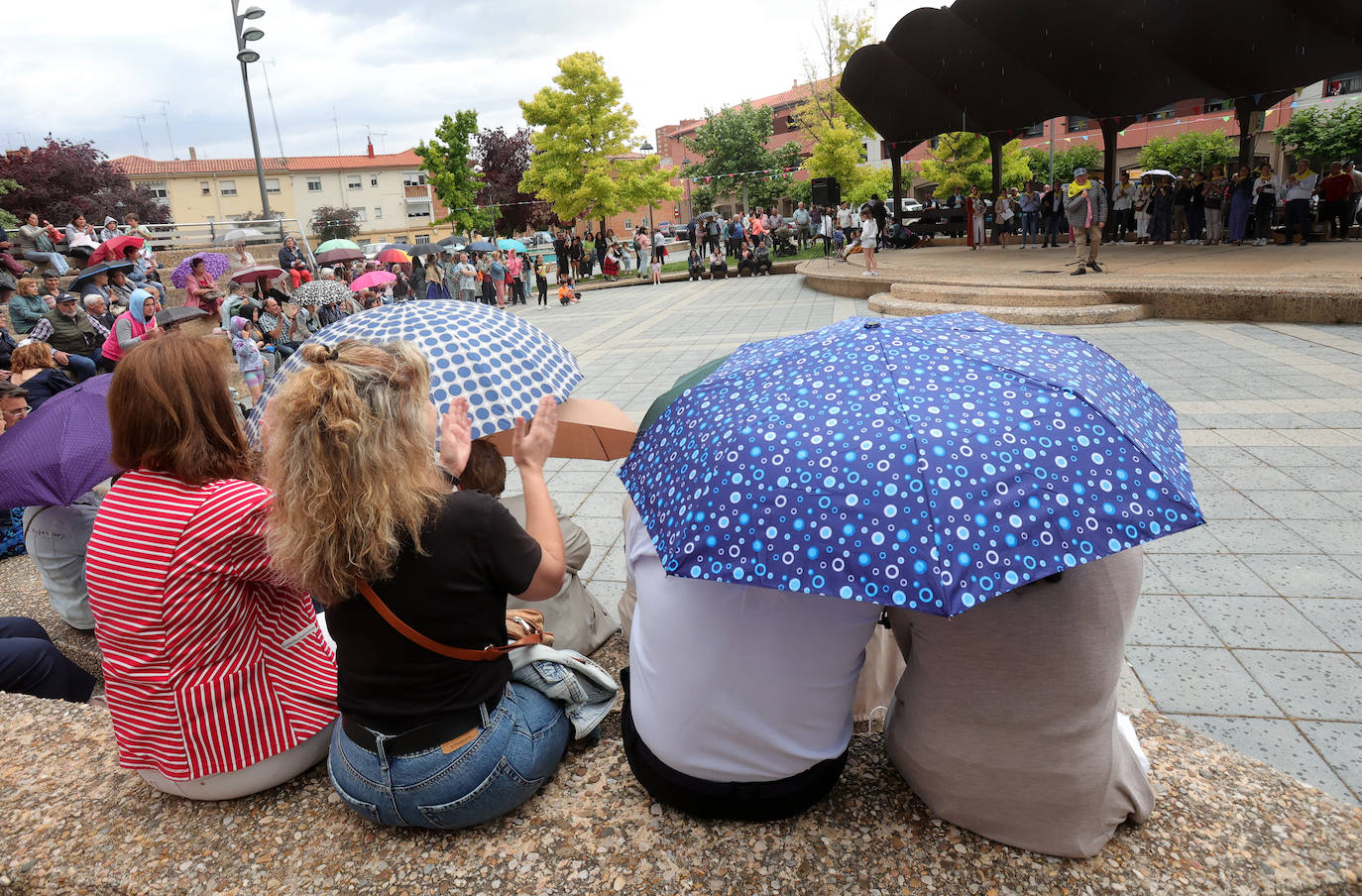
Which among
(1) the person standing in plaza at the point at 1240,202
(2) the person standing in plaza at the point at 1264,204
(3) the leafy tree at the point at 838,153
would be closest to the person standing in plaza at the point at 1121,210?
(1) the person standing in plaza at the point at 1240,202

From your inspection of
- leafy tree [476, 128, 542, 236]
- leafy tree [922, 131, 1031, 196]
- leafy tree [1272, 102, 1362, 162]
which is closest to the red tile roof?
leafy tree [476, 128, 542, 236]

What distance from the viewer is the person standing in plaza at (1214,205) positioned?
1775cm

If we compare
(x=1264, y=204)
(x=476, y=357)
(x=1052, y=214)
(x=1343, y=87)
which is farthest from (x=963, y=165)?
(x=476, y=357)

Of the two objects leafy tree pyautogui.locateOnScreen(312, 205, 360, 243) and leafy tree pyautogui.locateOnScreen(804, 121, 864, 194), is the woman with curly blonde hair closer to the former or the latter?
leafy tree pyautogui.locateOnScreen(804, 121, 864, 194)

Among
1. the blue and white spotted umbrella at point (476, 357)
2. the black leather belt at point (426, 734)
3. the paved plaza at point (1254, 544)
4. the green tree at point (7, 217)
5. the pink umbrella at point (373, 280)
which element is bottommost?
the paved plaza at point (1254, 544)

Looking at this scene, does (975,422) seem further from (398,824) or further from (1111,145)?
(1111,145)

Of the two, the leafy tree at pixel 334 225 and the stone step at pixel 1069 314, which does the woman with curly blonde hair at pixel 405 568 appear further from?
the leafy tree at pixel 334 225

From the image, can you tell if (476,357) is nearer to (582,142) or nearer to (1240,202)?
(1240,202)

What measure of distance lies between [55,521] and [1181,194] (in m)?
22.2

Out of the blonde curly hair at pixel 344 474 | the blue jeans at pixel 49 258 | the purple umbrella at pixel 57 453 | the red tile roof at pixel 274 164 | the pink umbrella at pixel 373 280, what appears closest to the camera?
the blonde curly hair at pixel 344 474

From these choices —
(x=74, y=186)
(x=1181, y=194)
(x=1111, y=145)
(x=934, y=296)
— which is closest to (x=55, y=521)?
(x=934, y=296)

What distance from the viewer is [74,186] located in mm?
30844

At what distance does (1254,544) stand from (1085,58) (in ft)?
63.5

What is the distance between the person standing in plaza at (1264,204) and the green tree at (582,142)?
2307 centimetres
